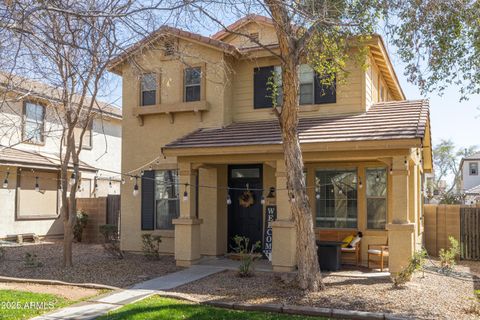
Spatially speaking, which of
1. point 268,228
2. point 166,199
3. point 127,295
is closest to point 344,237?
point 268,228

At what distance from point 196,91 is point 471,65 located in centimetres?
753

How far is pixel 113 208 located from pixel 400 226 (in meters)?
12.5

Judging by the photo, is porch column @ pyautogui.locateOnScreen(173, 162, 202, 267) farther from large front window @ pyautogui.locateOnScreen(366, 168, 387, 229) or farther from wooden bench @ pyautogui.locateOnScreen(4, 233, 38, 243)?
wooden bench @ pyautogui.locateOnScreen(4, 233, 38, 243)

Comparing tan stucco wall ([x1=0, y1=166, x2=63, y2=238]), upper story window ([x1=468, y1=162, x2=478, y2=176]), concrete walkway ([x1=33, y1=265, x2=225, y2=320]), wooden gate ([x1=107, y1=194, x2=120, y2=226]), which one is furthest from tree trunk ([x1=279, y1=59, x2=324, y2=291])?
upper story window ([x1=468, y1=162, x2=478, y2=176])

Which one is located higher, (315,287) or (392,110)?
(392,110)

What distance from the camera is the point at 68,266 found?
12.2 meters

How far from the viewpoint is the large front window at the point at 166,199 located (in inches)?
573

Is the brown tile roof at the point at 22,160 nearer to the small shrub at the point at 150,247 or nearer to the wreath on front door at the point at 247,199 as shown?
the small shrub at the point at 150,247

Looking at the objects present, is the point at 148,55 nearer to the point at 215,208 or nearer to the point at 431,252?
the point at 215,208

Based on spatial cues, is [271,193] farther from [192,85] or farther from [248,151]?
[192,85]

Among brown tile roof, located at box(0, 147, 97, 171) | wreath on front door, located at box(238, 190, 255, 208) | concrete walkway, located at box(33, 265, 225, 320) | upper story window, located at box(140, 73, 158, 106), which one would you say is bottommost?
concrete walkway, located at box(33, 265, 225, 320)

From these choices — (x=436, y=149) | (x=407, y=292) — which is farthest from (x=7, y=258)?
(x=436, y=149)

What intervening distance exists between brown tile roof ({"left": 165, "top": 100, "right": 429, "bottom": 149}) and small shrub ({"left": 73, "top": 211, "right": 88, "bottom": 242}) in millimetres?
7885

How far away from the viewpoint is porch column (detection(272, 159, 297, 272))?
11.3 metres
